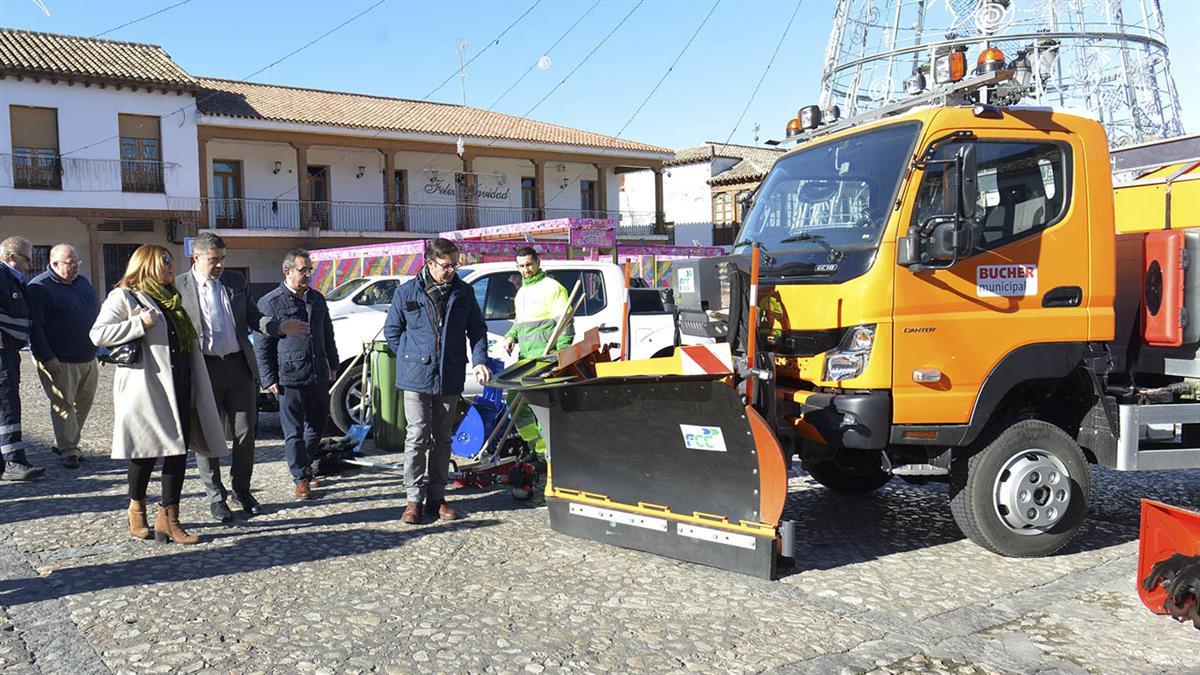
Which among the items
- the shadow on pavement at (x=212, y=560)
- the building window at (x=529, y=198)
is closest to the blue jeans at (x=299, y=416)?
the shadow on pavement at (x=212, y=560)

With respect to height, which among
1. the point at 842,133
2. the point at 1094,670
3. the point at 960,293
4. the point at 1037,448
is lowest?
the point at 1094,670

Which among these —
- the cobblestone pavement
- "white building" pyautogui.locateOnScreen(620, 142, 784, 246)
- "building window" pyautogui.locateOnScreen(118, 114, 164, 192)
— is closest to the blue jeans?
the cobblestone pavement

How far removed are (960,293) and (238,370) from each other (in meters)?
4.51

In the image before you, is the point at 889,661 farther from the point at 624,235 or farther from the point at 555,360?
the point at 624,235

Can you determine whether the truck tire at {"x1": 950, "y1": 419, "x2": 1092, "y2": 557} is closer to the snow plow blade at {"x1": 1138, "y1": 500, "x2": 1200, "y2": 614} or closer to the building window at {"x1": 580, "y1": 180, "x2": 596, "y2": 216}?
the snow plow blade at {"x1": 1138, "y1": 500, "x2": 1200, "y2": 614}

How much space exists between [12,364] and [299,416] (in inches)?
105

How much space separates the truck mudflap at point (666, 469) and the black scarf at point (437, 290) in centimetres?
100

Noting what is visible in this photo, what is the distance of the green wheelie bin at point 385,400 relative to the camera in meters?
8.09

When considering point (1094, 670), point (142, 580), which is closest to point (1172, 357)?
point (1094, 670)

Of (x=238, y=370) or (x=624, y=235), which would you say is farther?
(x=624, y=235)

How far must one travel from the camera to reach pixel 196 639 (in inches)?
158

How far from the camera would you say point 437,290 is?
6062 mm

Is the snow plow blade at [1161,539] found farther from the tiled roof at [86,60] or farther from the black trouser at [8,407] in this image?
the tiled roof at [86,60]

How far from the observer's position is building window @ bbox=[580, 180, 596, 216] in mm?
37438
